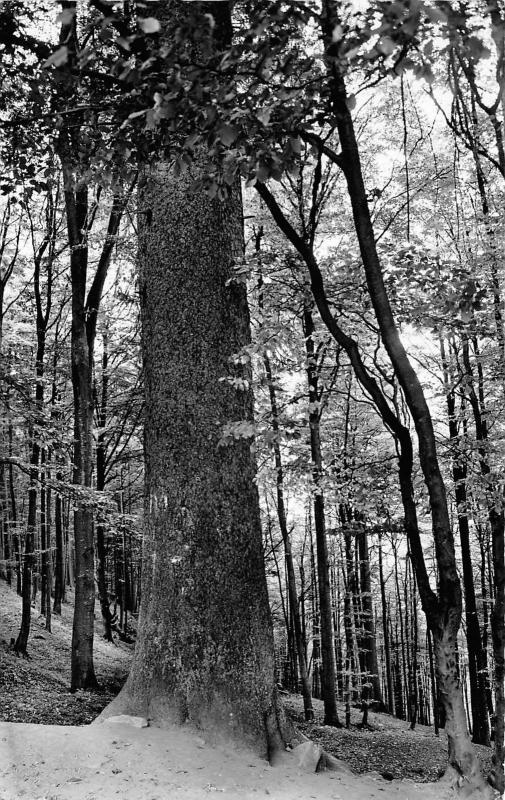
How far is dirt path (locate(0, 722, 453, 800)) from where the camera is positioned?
322 centimetres

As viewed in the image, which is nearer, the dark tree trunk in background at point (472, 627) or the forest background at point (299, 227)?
the forest background at point (299, 227)

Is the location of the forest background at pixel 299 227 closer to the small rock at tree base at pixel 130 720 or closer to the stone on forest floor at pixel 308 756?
the stone on forest floor at pixel 308 756

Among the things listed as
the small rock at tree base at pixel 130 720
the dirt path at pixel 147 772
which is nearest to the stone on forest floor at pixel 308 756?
the dirt path at pixel 147 772

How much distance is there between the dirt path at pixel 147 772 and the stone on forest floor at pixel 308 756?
5 centimetres

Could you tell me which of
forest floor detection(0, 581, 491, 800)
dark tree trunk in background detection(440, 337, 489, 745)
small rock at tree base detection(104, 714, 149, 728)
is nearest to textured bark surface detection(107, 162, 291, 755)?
small rock at tree base detection(104, 714, 149, 728)

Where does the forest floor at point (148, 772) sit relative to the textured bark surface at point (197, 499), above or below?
below

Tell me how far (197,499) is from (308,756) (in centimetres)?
194

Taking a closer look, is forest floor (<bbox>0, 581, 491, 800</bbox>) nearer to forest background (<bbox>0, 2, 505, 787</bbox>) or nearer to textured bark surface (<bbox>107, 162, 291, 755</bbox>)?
textured bark surface (<bbox>107, 162, 291, 755</bbox>)

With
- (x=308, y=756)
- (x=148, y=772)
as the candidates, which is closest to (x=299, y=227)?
(x=308, y=756)

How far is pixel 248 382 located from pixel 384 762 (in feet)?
21.4

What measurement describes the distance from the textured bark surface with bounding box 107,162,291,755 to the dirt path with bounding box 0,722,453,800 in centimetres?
22

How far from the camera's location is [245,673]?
4.07 metres

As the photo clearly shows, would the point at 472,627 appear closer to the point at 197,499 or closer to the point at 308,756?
the point at 308,756

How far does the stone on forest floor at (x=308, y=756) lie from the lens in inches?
155
